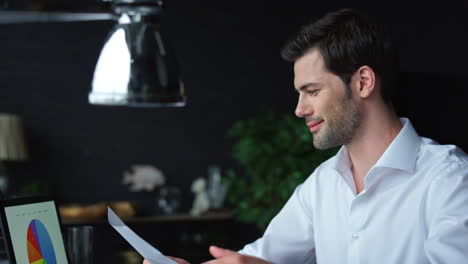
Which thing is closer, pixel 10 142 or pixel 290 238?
pixel 290 238

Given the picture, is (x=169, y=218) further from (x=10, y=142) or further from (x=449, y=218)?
(x=449, y=218)

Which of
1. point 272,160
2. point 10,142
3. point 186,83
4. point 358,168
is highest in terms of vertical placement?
point 186,83

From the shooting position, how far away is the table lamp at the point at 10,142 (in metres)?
4.72

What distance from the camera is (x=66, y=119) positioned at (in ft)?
17.1

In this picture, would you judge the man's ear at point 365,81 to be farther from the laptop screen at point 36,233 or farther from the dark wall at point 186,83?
the dark wall at point 186,83

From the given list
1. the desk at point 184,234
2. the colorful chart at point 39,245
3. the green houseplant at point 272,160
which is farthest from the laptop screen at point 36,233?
the desk at point 184,234

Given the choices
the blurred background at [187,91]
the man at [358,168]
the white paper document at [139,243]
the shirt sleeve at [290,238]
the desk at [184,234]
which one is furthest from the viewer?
the blurred background at [187,91]

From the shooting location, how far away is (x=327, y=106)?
2.22 metres

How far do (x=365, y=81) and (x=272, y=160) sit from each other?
7.65ft

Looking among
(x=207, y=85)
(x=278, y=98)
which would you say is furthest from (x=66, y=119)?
(x=278, y=98)

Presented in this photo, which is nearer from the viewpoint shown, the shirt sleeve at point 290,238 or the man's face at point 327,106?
the man's face at point 327,106

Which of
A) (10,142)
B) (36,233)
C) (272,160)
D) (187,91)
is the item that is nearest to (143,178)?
(187,91)

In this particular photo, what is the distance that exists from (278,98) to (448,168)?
369 centimetres

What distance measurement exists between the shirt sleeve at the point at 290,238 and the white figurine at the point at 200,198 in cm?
282
